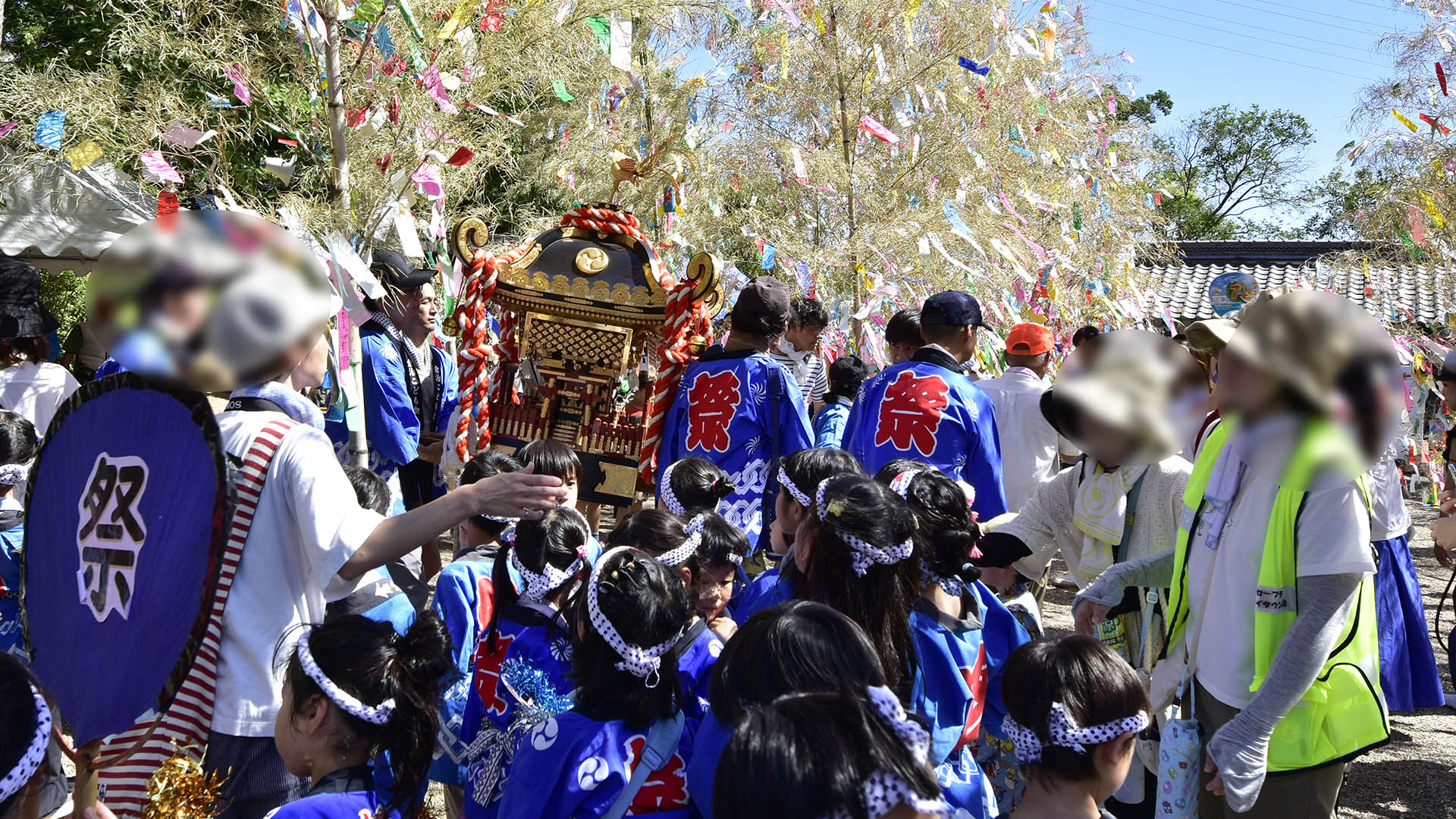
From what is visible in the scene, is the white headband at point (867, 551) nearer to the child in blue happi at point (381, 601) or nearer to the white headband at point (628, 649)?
the white headband at point (628, 649)

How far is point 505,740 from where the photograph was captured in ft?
8.18

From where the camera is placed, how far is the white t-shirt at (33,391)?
4.87 meters

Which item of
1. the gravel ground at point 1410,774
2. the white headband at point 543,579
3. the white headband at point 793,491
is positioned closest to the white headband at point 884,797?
the white headband at point 543,579

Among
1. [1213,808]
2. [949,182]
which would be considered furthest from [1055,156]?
[1213,808]

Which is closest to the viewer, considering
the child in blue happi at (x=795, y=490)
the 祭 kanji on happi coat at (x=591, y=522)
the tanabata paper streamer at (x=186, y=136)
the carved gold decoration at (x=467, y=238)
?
the 祭 kanji on happi coat at (x=591, y=522)

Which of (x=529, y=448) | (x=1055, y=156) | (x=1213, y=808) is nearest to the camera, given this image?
(x=1213, y=808)

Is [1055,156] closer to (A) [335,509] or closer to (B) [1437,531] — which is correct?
(B) [1437,531]

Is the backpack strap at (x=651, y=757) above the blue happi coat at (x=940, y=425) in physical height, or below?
below

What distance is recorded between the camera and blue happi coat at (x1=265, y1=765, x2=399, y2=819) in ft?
5.83

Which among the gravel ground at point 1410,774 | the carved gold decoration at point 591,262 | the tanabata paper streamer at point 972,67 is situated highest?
the tanabata paper streamer at point 972,67

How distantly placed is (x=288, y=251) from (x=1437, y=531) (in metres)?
3.07

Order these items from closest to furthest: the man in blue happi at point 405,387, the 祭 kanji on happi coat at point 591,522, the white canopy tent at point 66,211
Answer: the 祭 kanji on happi coat at point 591,522 → the man in blue happi at point 405,387 → the white canopy tent at point 66,211

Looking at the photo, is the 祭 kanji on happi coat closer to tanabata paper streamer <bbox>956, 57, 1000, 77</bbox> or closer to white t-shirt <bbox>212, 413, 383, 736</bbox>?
white t-shirt <bbox>212, 413, 383, 736</bbox>

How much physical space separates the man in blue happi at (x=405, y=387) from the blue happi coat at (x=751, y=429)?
4.62ft
